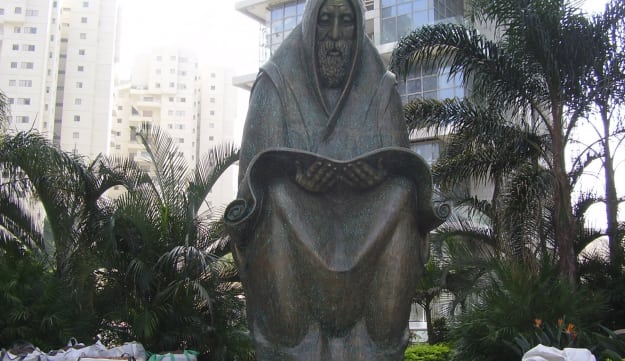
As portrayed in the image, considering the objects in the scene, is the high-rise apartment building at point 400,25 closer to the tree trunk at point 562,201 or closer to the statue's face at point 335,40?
the tree trunk at point 562,201

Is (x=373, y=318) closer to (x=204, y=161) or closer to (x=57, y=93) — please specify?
(x=204, y=161)

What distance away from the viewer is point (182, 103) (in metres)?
81.2

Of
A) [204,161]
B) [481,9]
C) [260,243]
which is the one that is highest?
[481,9]

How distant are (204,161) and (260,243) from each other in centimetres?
1006

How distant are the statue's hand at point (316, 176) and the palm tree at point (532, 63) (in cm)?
931

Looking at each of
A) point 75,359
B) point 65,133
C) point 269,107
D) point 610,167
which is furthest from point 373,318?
point 65,133

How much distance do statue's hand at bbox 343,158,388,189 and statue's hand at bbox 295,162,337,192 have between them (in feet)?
0.26

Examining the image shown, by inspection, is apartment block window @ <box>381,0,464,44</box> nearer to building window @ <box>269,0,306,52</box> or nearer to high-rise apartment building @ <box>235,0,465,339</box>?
high-rise apartment building @ <box>235,0,465,339</box>

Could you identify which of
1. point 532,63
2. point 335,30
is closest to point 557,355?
point 335,30

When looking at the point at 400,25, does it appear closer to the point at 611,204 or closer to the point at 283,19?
the point at 283,19

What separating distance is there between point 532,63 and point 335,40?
9176mm

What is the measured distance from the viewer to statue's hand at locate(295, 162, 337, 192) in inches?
155

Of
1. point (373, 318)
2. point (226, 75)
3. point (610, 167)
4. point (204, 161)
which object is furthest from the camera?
point (226, 75)

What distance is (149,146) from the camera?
13.9m
